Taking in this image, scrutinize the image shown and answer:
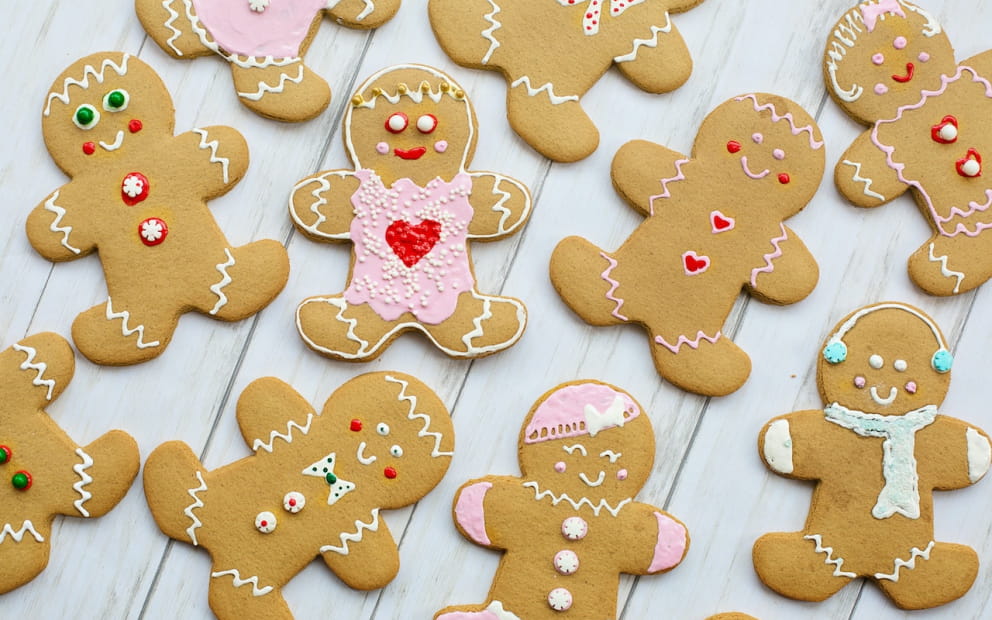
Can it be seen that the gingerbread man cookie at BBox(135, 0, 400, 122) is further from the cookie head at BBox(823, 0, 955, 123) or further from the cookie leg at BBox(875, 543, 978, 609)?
the cookie leg at BBox(875, 543, 978, 609)

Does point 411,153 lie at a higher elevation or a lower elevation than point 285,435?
higher

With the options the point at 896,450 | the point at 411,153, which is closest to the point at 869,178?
the point at 896,450

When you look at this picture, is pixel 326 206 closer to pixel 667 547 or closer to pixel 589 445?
pixel 589 445

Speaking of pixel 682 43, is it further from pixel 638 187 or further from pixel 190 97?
pixel 190 97

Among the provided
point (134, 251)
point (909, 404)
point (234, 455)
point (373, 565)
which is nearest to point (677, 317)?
point (909, 404)

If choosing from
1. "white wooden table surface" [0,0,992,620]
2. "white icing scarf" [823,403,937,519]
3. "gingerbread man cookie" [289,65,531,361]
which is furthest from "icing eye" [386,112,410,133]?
"white icing scarf" [823,403,937,519]

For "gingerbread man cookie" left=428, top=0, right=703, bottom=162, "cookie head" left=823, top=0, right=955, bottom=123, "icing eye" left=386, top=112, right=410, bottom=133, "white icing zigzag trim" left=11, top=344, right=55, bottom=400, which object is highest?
"cookie head" left=823, top=0, right=955, bottom=123

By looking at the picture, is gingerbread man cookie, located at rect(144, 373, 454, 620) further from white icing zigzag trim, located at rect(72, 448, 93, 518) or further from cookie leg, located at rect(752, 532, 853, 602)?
cookie leg, located at rect(752, 532, 853, 602)

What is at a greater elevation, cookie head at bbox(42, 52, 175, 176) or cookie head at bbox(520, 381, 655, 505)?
cookie head at bbox(42, 52, 175, 176)
